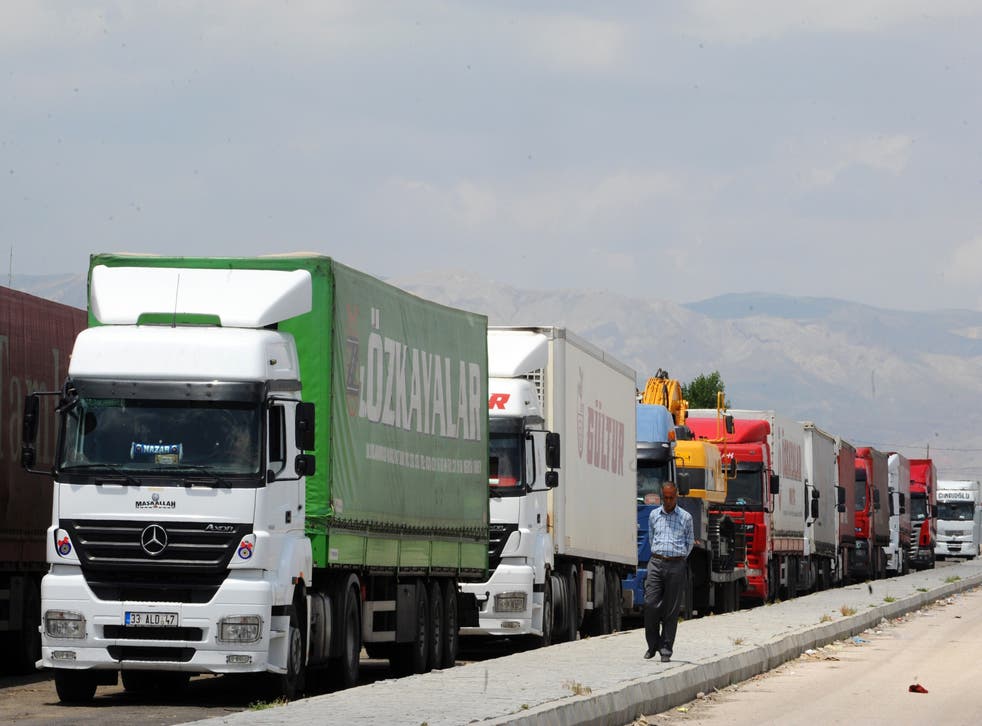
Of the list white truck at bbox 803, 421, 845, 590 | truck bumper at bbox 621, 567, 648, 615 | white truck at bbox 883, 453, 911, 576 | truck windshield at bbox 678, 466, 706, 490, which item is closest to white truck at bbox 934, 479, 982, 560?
white truck at bbox 883, 453, 911, 576

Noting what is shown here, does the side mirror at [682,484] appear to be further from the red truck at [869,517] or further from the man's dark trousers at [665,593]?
the red truck at [869,517]

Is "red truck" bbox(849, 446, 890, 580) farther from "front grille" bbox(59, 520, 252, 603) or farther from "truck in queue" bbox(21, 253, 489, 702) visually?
"front grille" bbox(59, 520, 252, 603)

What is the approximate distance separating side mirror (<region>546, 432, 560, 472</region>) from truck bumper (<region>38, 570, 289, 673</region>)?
25.3 feet

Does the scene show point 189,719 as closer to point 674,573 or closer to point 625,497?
point 674,573

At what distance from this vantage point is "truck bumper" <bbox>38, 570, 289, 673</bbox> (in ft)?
53.2

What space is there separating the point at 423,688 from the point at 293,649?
1413 millimetres

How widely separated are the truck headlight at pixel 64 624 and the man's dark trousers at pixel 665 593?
18.7ft

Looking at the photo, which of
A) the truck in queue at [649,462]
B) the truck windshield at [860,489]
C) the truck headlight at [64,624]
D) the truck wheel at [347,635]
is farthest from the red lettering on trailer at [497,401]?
the truck windshield at [860,489]

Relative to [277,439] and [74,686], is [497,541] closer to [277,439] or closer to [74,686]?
[277,439]

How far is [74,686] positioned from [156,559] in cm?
153

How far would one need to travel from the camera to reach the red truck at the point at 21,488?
19.9 metres

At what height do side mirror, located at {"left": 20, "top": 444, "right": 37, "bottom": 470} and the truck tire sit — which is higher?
side mirror, located at {"left": 20, "top": 444, "right": 37, "bottom": 470}

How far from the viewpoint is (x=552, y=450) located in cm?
2359

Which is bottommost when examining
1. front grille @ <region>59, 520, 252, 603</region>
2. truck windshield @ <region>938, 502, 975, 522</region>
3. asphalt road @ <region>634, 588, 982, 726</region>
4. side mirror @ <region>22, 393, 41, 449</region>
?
asphalt road @ <region>634, 588, 982, 726</region>
